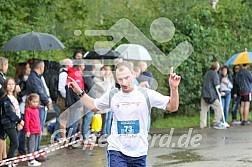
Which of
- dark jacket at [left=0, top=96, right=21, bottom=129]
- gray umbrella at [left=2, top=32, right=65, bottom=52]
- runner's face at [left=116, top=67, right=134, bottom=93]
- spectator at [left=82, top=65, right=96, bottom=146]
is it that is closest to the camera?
runner's face at [left=116, top=67, right=134, bottom=93]

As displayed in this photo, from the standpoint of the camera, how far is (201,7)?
23.0 meters

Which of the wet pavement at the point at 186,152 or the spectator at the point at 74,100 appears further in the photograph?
the spectator at the point at 74,100

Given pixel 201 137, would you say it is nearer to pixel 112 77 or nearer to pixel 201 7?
pixel 112 77

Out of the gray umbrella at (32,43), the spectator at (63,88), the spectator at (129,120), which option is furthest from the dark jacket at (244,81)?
the spectator at (129,120)

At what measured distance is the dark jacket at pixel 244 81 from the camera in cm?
1983

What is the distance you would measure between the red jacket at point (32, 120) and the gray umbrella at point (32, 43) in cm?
199

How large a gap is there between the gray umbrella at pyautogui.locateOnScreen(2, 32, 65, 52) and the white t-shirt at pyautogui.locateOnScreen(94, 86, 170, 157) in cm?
626

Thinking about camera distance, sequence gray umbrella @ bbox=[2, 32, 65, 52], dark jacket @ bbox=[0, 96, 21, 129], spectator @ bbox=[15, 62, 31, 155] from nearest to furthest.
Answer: dark jacket @ bbox=[0, 96, 21, 129] → spectator @ bbox=[15, 62, 31, 155] → gray umbrella @ bbox=[2, 32, 65, 52]

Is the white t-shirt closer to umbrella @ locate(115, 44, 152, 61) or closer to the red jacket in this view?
the red jacket

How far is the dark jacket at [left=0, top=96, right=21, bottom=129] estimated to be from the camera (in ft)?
39.2

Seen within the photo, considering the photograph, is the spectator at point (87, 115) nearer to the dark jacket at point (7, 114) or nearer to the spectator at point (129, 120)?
the dark jacket at point (7, 114)

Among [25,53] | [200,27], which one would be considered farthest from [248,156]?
[200,27]

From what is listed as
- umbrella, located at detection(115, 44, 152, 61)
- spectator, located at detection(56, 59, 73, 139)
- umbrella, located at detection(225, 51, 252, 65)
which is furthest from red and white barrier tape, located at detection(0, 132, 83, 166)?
umbrella, located at detection(225, 51, 252, 65)

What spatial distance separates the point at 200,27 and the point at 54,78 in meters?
7.83
